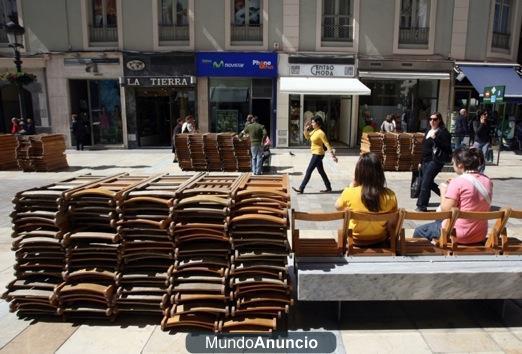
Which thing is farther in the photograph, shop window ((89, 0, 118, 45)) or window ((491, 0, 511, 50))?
window ((491, 0, 511, 50))

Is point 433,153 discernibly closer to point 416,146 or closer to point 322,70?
point 416,146

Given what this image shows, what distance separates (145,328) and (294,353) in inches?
54.0

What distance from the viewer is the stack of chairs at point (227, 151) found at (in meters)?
12.0

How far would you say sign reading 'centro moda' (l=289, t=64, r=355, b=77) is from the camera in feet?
57.2

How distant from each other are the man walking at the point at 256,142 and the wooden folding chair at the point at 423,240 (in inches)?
278

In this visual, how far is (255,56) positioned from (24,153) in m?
9.81

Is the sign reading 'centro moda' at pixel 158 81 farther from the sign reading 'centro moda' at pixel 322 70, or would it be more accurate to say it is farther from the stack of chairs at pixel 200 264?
the stack of chairs at pixel 200 264

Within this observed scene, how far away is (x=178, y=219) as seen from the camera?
3629mm

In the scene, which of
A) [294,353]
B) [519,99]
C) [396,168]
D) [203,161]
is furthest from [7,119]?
[519,99]

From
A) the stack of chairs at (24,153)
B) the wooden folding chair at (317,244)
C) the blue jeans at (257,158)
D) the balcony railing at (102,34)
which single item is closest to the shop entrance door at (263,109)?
the balcony railing at (102,34)

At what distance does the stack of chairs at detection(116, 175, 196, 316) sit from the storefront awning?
16.4 m

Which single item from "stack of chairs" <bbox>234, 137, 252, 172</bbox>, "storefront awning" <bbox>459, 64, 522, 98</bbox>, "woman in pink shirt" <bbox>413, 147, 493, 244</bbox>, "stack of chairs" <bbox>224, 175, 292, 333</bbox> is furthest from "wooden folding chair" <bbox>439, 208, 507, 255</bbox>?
"storefront awning" <bbox>459, 64, 522, 98</bbox>

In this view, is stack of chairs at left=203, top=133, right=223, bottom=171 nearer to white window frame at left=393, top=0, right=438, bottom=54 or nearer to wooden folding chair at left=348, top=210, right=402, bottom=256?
wooden folding chair at left=348, top=210, right=402, bottom=256

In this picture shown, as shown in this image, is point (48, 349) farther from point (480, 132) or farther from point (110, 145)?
point (110, 145)
